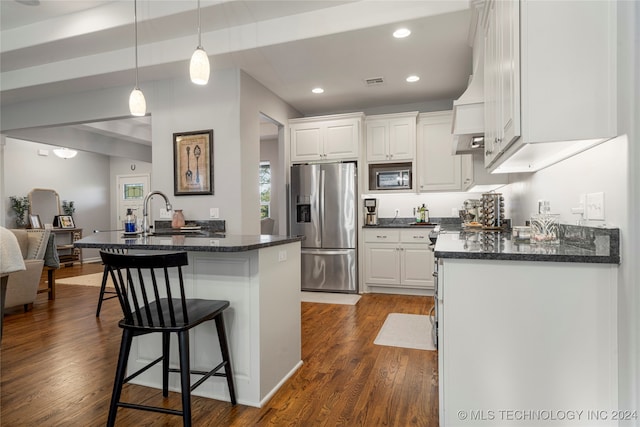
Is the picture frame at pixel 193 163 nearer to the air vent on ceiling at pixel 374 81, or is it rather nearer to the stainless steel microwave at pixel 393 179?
the air vent on ceiling at pixel 374 81

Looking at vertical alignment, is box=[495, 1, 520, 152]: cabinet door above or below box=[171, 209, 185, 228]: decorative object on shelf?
above

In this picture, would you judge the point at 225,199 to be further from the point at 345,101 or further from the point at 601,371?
the point at 601,371

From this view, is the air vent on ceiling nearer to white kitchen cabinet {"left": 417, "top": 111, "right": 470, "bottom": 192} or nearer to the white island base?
white kitchen cabinet {"left": 417, "top": 111, "right": 470, "bottom": 192}

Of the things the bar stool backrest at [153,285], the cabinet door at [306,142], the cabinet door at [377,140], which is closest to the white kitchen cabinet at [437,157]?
the cabinet door at [377,140]

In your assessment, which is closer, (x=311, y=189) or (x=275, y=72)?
(x=275, y=72)

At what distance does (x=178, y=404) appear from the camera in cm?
208

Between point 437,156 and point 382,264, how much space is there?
162 centimetres

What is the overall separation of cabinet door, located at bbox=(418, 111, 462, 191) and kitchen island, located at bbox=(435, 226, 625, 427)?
328 centimetres

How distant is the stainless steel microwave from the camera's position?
503cm

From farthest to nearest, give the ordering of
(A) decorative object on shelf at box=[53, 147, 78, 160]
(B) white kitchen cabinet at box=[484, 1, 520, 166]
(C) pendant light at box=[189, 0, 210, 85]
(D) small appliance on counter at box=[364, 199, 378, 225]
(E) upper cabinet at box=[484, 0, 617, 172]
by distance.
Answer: (A) decorative object on shelf at box=[53, 147, 78, 160], (D) small appliance on counter at box=[364, 199, 378, 225], (C) pendant light at box=[189, 0, 210, 85], (B) white kitchen cabinet at box=[484, 1, 520, 166], (E) upper cabinet at box=[484, 0, 617, 172]

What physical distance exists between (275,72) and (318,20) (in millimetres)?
960

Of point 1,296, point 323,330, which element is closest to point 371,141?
point 323,330

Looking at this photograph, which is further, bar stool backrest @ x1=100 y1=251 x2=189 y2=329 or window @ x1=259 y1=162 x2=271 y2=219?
window @ x1=259 y1=162 x2=271 y2=219

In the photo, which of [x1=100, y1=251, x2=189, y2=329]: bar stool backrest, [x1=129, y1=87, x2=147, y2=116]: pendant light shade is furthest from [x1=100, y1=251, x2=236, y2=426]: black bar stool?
[x1=129, y1=87, x2=147, y2=116]: pendant light shade
